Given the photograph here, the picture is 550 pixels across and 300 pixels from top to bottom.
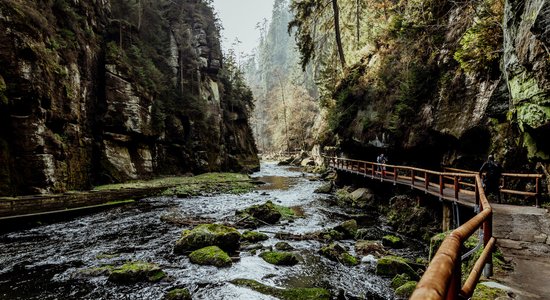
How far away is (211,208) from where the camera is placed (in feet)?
63.2

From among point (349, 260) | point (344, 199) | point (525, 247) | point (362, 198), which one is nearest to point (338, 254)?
point (349, 260)

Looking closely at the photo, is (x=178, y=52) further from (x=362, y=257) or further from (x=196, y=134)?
(x=362, y=257)

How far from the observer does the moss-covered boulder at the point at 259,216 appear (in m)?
15.6

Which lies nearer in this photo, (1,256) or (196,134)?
(1,256)

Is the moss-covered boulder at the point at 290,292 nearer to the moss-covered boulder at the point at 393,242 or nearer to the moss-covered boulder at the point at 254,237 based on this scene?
the moss-covered boulder at the point at 254,237

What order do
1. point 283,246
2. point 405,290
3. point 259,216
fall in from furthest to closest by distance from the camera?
point 259,216 < point 283,246 < point 405,290

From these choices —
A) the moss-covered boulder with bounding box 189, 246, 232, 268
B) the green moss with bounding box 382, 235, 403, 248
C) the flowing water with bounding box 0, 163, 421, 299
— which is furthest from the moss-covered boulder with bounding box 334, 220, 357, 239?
the moss-covered boulder with bounding box 189, 246, 232, 268

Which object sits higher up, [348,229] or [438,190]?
[438,190]

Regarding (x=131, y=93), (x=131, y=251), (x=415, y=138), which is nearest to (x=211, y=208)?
(x=131, y=251)

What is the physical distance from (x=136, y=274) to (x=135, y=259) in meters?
1.81

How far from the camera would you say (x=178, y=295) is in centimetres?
753

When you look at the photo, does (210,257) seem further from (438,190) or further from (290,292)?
(438,190)

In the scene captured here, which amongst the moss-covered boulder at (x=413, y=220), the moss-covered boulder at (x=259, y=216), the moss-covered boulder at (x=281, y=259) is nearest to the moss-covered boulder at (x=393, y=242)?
the moss-covered boulder at (x=413, y=220)

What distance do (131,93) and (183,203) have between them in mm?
13058
